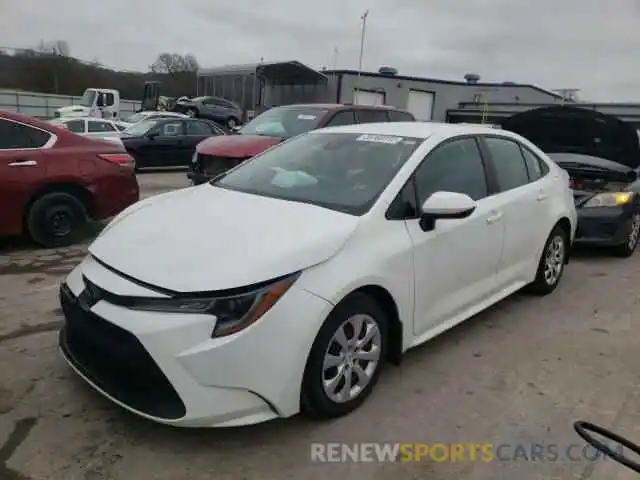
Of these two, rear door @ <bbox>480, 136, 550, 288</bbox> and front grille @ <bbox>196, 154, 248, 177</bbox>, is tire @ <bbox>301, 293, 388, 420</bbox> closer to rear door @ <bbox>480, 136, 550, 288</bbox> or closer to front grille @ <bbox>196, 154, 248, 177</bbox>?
rear door @ <bbox>480, 136, 550, 288</bbox>

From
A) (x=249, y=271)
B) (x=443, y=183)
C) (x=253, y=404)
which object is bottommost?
(x=253, y=404)

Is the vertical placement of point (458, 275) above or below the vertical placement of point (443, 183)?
below

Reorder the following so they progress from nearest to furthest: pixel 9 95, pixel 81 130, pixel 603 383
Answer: pixel 603 383 → pixel 81 130 → pixel 9 95

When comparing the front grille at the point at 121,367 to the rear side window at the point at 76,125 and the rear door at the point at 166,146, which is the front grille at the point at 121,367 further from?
the rear side window at the point at 76,125

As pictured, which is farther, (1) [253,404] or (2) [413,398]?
(2) [413,398]

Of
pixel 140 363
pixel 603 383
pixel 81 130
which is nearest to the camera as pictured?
pixel 140 363

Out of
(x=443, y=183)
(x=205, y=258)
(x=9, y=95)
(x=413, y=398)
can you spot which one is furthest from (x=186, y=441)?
(x=9, y=95)

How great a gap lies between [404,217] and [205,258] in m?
1.22

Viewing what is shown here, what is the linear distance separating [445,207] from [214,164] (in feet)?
18.6

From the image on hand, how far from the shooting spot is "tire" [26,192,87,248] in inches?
236

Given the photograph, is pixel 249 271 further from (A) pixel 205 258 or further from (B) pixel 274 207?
(B) pixel 274 207

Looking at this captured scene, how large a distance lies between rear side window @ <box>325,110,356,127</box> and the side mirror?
5448 millimetres

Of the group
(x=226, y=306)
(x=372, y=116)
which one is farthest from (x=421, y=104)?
(x=226, y=306)

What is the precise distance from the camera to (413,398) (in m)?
3.23
